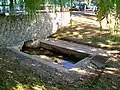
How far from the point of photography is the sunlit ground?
1112cm

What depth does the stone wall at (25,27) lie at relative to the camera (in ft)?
30.2

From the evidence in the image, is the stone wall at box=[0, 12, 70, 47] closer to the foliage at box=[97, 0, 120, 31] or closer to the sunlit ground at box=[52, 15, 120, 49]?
the sunlit ground at box=[52, 15, 120, 49]

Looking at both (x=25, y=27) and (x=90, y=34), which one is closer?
(x=25, y=27)

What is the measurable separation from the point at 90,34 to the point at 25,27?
3606 mm

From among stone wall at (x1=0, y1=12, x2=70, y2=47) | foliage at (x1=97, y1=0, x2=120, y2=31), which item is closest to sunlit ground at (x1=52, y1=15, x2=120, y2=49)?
stone wall at (x1=0, y1=12, x2=70, y2=47)

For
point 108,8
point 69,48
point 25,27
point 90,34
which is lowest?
point 69,48

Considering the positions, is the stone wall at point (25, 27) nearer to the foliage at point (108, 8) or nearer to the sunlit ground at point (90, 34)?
the sunlit ground at point (90, 34)

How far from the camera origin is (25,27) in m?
10.1

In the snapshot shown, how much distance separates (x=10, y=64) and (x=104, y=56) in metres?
3.75

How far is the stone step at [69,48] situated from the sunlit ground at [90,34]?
781 millimetres

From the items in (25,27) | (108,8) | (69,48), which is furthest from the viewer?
(25,27)

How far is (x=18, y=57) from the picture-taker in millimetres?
8242

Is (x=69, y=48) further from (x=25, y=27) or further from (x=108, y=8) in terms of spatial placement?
(x=108, y=8)

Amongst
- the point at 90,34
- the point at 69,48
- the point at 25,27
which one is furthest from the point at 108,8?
the point at 90,34
